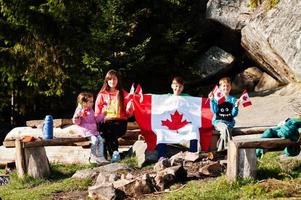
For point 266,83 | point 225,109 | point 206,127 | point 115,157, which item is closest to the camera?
point 225,109

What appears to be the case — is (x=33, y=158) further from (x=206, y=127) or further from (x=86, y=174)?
(x=206, y=127)

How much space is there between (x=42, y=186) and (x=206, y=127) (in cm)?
370

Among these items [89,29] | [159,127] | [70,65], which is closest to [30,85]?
[70,65]

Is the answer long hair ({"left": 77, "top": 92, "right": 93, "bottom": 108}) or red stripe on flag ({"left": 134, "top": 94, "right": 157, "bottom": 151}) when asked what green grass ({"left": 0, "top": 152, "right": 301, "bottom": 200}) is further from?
red stripe on flag ({"left": 134, "top": 94, "right": 157, "bottom": 151})

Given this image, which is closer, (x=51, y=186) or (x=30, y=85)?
(x=51, y=186)

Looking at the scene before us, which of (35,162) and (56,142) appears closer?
(35,162)

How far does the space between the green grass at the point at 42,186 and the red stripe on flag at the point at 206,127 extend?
2829 mm

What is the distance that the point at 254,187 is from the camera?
25.7 ft

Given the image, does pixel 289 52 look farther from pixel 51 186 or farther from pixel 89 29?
pixel 51 186

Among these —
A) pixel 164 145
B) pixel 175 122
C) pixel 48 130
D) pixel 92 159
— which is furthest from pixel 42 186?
pixel 175 122

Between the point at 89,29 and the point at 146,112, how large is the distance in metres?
6.46

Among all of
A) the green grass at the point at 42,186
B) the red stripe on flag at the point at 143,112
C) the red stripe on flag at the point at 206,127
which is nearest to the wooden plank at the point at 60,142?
the green grass at the point at 42,186

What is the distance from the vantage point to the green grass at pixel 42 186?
9.25 metres

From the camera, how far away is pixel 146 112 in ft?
38.5
